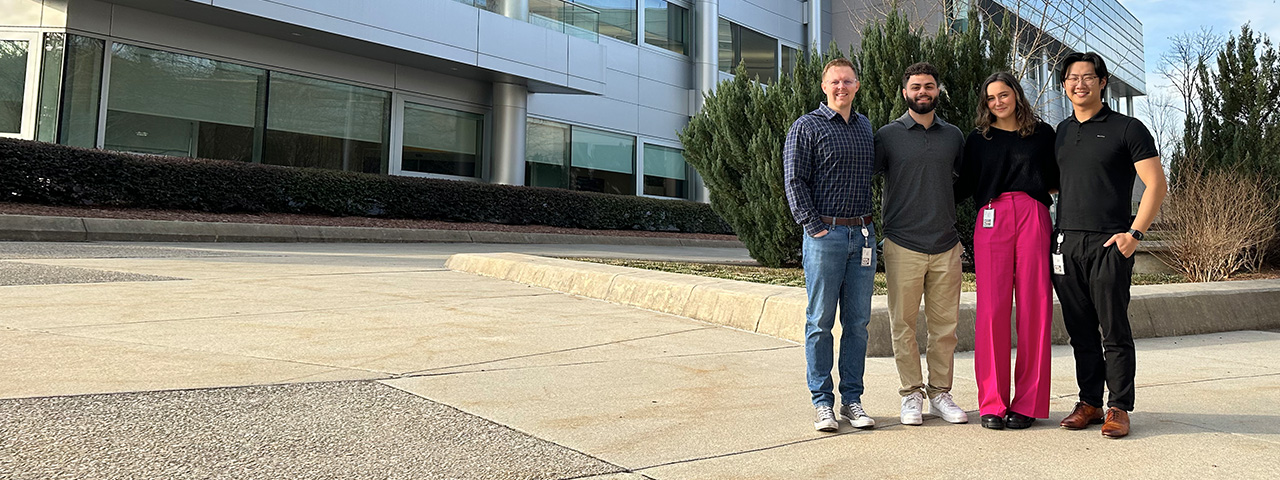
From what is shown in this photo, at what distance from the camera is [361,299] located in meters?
7.16

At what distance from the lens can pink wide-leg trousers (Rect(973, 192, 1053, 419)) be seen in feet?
12.3

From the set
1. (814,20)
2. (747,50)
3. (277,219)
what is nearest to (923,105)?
(277,219)


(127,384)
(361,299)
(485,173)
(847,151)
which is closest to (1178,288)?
(847,151)

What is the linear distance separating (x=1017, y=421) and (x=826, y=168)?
1.37m

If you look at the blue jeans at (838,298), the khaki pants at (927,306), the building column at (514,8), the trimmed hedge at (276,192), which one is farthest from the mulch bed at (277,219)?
the khaki pants at (927,306)

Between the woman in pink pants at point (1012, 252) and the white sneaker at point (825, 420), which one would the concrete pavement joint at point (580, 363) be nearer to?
the white sneaker at point (825, 420)

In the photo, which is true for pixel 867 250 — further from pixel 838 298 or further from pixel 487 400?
pixel 487 400

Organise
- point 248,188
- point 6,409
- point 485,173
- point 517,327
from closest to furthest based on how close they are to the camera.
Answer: point 6,409, point 517,327, point 248,188, point 485,173

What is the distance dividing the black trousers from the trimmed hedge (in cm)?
1438

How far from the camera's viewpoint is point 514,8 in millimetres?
20094

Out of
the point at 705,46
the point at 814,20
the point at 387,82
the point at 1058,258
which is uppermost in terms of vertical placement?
the point at 814,20

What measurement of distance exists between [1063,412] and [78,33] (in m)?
16.3

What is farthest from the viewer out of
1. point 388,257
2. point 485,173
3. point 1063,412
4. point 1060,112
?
point 1060,112

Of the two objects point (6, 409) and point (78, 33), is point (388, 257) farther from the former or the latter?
point (6, 409)
